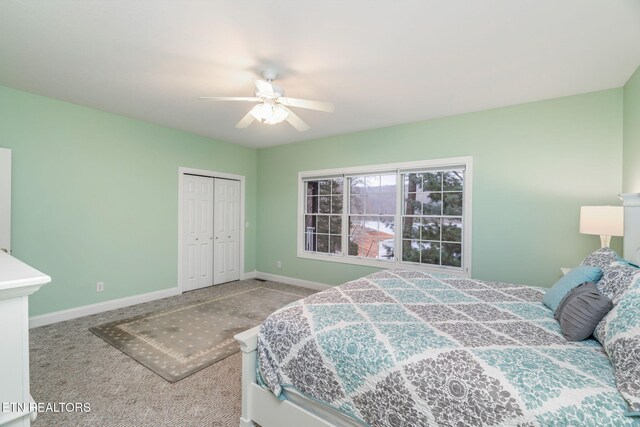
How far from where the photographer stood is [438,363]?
1245 mm

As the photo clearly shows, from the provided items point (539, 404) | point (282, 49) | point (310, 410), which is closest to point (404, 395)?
point (539, 404)

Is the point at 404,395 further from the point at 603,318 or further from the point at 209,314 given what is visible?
the point at 209,314

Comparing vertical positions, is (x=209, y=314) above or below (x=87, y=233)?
below

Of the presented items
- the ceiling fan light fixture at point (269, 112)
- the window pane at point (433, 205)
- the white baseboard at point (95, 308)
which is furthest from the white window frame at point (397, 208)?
the white baseboard at point (95, 308)

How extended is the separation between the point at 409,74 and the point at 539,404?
255cm

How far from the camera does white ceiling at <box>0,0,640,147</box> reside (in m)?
1.83

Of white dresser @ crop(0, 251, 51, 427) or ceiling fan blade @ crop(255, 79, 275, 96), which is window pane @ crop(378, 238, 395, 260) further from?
white dresser @ crop(0, 251, 51, 427)

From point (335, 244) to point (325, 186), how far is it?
103 centimetres

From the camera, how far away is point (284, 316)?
1.74 meters

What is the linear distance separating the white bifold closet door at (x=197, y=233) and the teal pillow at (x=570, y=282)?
4609 millimetres

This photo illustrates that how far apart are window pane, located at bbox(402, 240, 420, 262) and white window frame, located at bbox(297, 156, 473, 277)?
65mm

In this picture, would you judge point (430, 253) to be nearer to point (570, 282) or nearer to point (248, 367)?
point (570, 282)


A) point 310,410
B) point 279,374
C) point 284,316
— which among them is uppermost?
point 284,316

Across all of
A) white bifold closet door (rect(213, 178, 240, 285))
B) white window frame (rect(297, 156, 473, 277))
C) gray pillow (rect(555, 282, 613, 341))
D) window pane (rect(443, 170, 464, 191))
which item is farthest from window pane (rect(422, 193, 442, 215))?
white bifold closet door (rect(213, 178, 240, 285))
